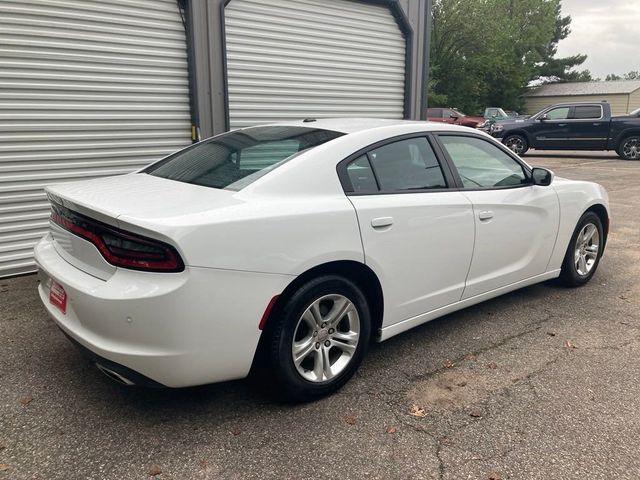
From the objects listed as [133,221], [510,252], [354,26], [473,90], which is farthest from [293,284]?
[473,90]

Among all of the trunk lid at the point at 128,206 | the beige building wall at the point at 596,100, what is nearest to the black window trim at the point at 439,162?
the trunk lid at the point at 128,206

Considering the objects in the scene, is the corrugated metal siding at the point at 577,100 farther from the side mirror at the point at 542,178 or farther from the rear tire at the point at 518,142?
the side mirror at the point at 542,178

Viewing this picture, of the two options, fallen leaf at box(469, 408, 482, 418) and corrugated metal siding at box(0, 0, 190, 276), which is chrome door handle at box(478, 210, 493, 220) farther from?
corrugated metal siding at box(0, 0, 190, 276)

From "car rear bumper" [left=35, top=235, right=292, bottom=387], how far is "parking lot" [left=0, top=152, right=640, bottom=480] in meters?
0.37

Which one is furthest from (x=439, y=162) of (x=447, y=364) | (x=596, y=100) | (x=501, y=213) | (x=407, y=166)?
(x=596, y=100)

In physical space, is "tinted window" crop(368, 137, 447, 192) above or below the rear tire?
above

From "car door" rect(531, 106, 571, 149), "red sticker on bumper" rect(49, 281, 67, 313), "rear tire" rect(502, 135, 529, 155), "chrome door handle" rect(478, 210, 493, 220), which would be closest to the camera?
"red sticker on bumper" rect(49, 281, 67, 313)

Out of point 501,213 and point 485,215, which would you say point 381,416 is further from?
point 501,213

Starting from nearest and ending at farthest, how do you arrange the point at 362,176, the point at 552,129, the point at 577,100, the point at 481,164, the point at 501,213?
the point at 362,176 < the point at 501,213 < the point at 481,164 < the point at 552,129 < the point at 577,100

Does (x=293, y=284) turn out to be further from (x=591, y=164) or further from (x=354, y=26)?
(x=591, y=164)

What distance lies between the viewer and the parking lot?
2.35 meters

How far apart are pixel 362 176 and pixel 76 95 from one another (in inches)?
151

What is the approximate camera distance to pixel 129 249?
2.35m

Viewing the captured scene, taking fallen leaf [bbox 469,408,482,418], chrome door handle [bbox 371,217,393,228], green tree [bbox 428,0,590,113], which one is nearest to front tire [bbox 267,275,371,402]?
chrome door handle [bbox 371,217,393,228]
